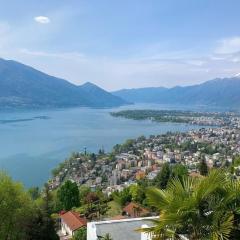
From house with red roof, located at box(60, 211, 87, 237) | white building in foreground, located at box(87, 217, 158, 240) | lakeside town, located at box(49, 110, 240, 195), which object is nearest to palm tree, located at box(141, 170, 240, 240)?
white building in foreground, located at box(87, 217, 158, 240)

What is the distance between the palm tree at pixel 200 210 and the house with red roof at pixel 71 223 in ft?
54.5

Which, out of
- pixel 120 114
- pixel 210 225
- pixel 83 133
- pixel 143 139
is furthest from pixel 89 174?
pixel 120 114

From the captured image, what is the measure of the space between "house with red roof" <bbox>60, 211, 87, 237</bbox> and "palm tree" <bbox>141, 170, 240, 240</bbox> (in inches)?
654

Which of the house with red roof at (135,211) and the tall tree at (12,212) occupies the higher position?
the tall tree at (12,212)

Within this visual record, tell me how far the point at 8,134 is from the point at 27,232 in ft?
267

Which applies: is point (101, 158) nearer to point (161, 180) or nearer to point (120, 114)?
point (161, 180)

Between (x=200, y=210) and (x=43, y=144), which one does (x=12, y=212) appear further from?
(x=43, y=144)

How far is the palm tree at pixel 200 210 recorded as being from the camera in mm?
2498

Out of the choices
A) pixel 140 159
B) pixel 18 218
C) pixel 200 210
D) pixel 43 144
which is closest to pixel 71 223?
pixel 18 218

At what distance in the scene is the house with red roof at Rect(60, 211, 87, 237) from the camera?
62.5 ft

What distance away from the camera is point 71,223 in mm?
19594

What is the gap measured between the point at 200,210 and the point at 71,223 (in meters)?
17.7

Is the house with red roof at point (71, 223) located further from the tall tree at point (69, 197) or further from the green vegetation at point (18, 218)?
the green vegetation at point (18, 218)

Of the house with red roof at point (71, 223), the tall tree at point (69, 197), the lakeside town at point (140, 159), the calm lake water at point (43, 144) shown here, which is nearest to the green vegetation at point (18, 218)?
the house with red roof at point (71, 223)
